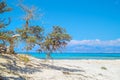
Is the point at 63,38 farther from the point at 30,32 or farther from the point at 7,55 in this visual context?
the point at 7,55

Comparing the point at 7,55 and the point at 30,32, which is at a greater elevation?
the point at 30,32

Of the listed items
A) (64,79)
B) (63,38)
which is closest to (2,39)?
(64,79)

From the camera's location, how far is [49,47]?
38.3 m

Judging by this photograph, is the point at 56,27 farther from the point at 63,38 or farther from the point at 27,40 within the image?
the point at 27,40

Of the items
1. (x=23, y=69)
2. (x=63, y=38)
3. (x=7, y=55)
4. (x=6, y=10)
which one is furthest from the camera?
(x=63, y=38)

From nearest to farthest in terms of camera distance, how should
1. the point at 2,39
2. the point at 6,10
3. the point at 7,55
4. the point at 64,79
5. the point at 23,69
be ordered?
1. the point at 2,39
2. the point at 6,10
3. the point at 64,79
4. the point at 23,69
5. the point at 7,55

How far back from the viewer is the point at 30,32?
3566cm

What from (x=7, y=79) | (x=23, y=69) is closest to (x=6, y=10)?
(x=7, y=79)

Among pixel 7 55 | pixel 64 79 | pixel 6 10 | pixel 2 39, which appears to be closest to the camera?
pixel 2 39

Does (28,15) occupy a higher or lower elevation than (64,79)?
higher

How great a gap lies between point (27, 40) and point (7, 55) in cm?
327

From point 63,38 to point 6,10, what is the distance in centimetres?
1748

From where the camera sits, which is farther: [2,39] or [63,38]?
[63,38]

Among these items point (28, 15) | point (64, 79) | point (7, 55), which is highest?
point (28, 15)
